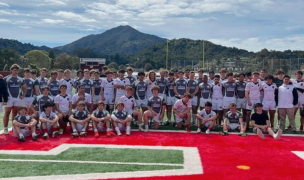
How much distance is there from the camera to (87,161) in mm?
4953

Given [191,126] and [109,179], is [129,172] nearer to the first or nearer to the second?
[109,179]

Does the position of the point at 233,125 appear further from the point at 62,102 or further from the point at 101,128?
the point at 62,102

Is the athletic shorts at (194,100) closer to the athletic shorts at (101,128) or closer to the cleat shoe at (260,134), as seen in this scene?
the cleat shoe at (260,134)

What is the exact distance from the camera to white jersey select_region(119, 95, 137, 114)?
26.1 ft

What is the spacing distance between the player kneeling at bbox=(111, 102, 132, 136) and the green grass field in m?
1.59

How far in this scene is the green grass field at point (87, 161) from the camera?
14.6ft

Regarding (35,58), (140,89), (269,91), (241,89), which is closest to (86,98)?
(140,89)

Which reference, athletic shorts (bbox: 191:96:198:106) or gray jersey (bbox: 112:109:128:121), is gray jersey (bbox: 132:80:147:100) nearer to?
gray jersey (bbox: 112:109:128:121)

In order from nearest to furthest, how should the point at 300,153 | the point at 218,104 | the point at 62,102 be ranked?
the point at 300,153 → the point at 62,102 → the point at 218,104

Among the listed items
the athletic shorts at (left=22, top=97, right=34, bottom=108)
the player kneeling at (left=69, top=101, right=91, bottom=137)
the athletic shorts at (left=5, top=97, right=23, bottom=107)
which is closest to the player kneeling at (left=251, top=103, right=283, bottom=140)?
the player kneeling at (left=69, top=101, right=91, bottom=137)

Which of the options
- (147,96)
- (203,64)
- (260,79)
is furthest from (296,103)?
(203,64)

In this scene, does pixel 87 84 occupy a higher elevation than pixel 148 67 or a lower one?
lower

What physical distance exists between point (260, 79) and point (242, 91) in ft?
2.88

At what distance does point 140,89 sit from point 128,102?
69 cm
